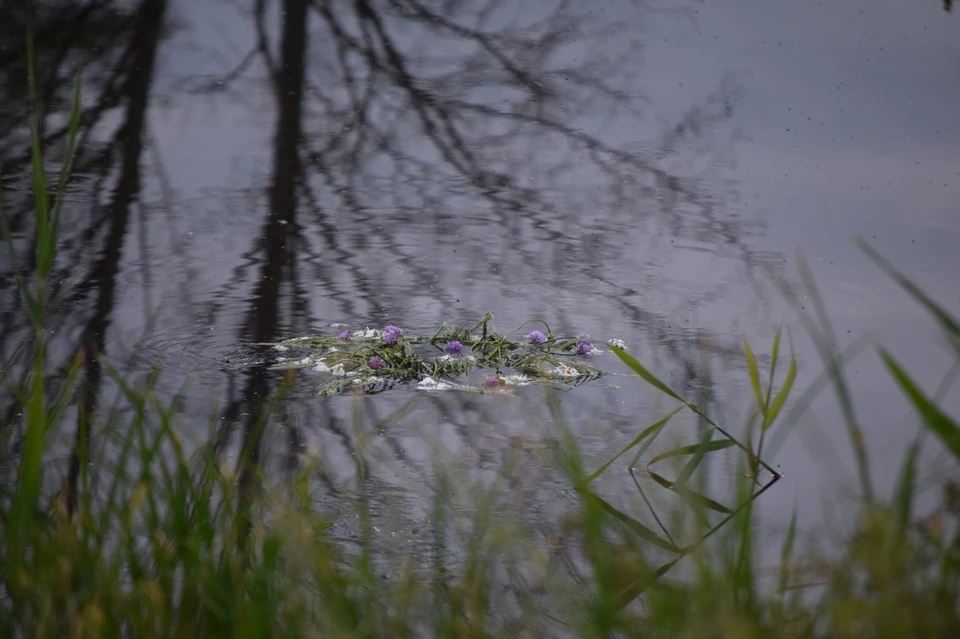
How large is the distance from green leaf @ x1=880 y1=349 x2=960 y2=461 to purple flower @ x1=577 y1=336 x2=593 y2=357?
6.57ft

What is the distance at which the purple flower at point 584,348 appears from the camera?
3086mm

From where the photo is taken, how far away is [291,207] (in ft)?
14.3

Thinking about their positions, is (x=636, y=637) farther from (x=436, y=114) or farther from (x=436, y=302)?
(x=436, y=114)

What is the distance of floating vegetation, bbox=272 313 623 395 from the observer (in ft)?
9.46

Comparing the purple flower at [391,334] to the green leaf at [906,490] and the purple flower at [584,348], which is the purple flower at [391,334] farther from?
the green leaf at [906,490]

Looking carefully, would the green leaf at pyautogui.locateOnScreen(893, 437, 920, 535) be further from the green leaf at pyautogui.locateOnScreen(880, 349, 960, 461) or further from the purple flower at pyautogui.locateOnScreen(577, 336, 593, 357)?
the purple flower at pyautogui.locateOnScreen(577, 336, 593, 357)

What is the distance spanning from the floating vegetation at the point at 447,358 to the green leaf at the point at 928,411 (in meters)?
1.81

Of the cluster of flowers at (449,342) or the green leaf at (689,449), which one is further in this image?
the cluster of flowers at (449,342)

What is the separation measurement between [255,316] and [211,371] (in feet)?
1.57

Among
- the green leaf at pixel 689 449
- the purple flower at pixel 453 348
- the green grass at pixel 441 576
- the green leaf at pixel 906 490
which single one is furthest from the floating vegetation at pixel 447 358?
the green leaf at pixel 906 490

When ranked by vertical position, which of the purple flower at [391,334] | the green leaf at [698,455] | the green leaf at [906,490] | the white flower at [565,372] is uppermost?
the green leaf at [906,490]

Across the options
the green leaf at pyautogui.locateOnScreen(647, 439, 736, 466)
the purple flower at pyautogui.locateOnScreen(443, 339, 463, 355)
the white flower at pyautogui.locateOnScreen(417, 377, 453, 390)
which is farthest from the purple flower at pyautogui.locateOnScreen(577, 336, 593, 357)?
the green leaf at pyautogui.locateOnScreen(647, 439, 736, 466)

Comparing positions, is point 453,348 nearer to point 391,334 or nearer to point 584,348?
point 391,334

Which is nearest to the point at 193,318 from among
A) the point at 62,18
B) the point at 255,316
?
the point at 255,316
